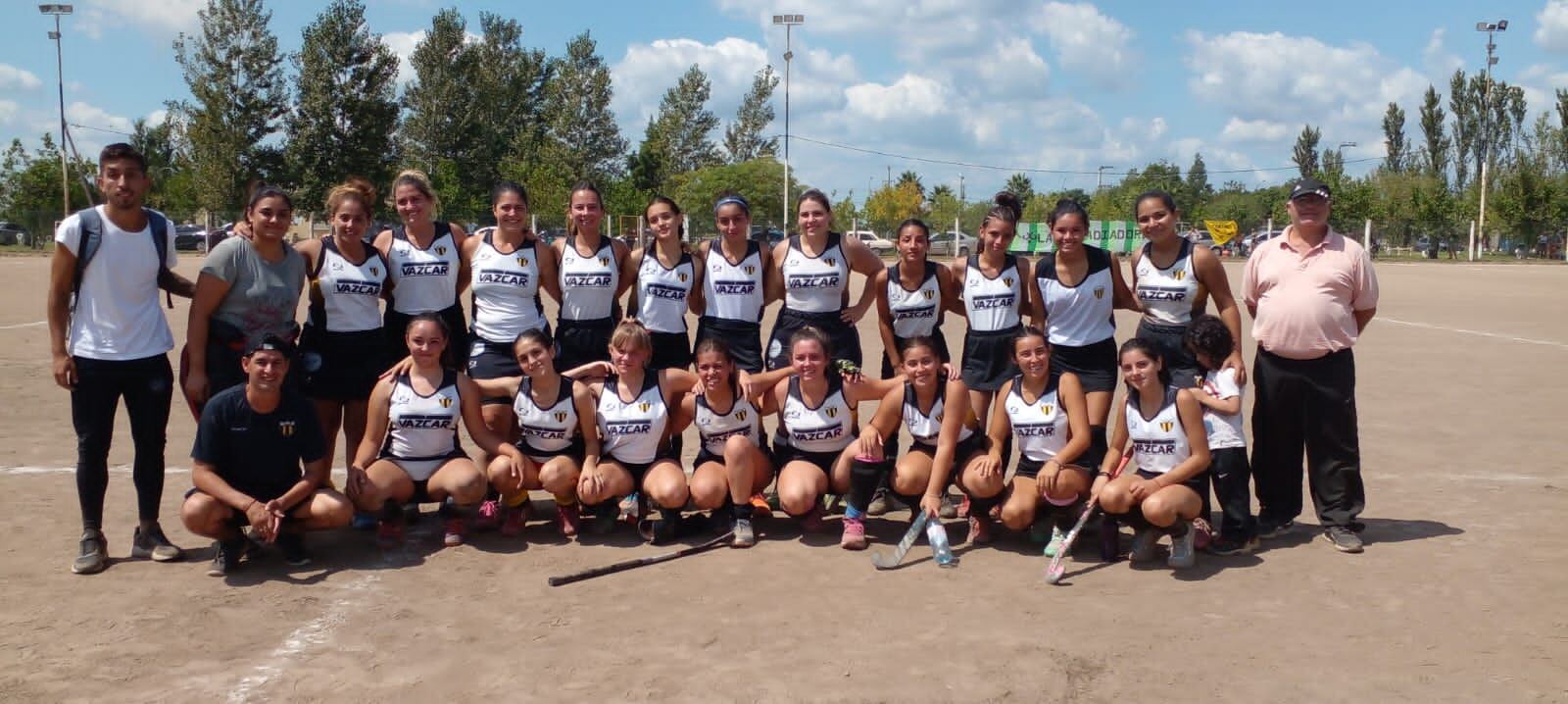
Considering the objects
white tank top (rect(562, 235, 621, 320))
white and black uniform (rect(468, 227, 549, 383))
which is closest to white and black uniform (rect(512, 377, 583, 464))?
white and black uniform (rect(468, 227, 549, 383))

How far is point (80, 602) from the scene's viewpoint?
14.1 feet

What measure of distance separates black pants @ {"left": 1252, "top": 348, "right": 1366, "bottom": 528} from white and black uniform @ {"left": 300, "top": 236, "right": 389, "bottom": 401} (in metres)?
4.53

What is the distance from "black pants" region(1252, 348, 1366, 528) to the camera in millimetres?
5250

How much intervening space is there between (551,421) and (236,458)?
4.70 feet

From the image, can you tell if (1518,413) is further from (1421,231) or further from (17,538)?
(1421,231)

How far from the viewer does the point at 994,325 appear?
19.3 ft

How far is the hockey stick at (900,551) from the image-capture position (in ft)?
16.0

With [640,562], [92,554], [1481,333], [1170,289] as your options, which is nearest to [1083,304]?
[1170,289]

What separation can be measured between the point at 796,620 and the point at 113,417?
322 centimetres

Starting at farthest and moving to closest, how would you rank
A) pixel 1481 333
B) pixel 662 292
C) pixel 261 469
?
1. pixel 1481 333
2. pixel 662 292
3. pixel 261 469

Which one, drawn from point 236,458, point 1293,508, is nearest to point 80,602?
point 236,458

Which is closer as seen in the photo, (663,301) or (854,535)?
(854,535)

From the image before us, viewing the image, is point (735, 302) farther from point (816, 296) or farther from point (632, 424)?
point (632, 424)

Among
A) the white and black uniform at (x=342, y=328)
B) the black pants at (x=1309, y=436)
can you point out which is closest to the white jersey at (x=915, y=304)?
the black pants at (x=1309, y=436)
